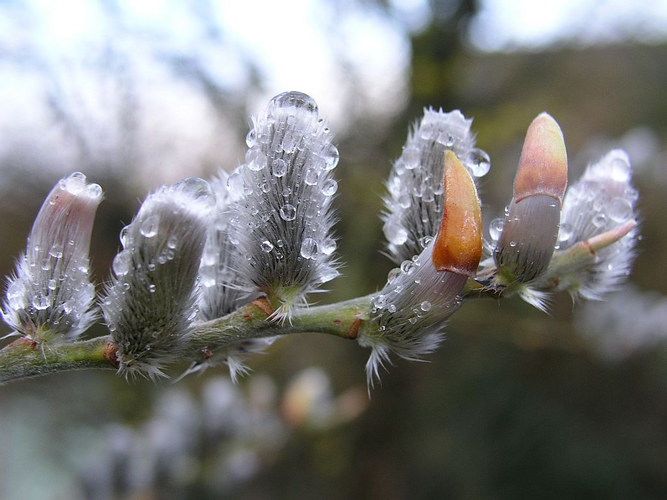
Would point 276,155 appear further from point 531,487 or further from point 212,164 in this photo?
point 531,487

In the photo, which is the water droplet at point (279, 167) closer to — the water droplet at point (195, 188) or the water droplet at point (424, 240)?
the water droplet at point (195, 188)

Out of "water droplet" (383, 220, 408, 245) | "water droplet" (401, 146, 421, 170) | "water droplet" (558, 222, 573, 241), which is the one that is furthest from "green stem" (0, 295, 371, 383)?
"water droplet" (558, 222, 573, 241)

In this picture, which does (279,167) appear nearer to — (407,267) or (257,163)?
(257,163)

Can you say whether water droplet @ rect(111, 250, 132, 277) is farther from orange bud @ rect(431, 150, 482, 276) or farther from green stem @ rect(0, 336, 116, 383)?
orange bud @ rect(431, 150, 482, 276)

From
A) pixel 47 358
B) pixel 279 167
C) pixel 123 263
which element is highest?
pixel 279 167

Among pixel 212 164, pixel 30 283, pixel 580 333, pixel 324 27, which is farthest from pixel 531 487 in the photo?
pixel 30 283

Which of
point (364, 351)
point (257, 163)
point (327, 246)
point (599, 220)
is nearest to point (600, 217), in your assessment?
point (599, 220)

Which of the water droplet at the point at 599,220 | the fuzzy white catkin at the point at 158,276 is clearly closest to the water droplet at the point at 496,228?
the water droplet at the point at 599,220
